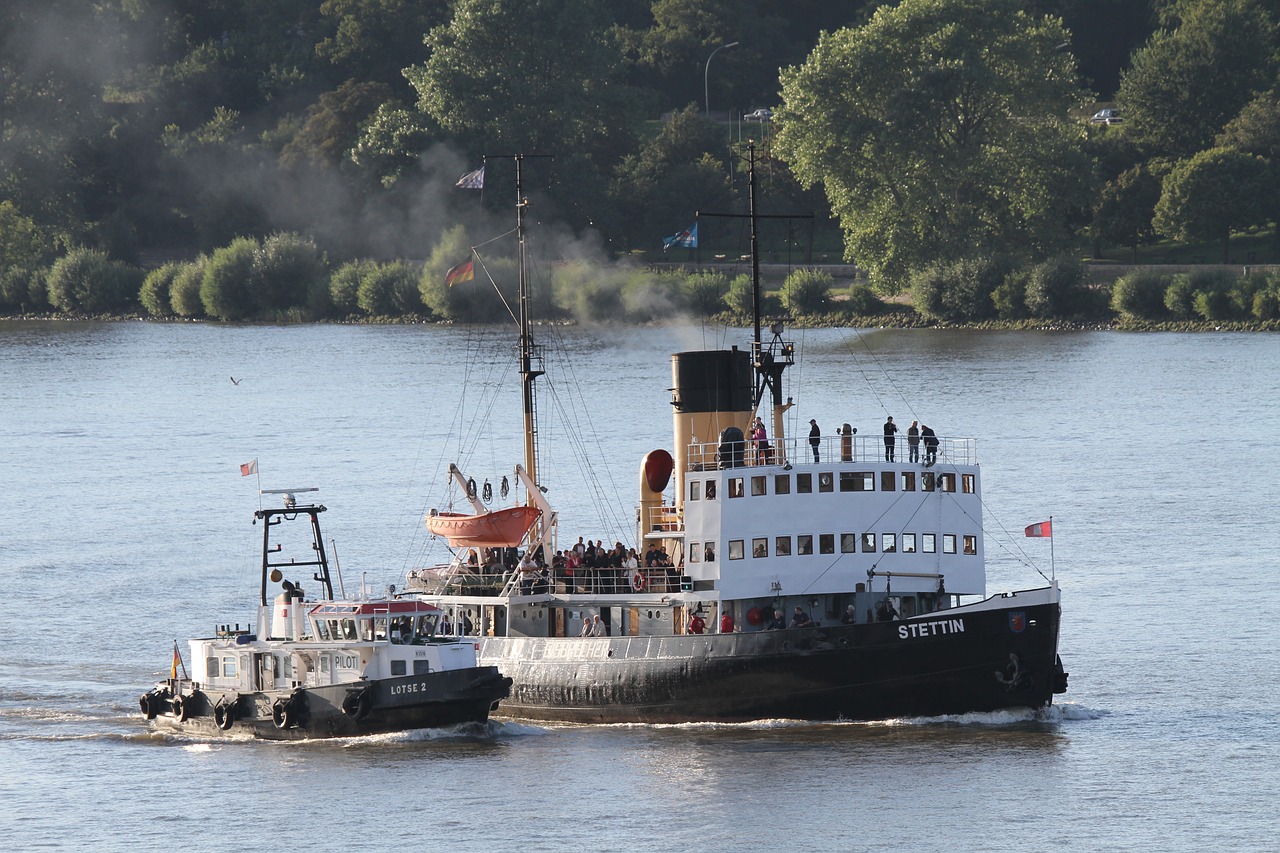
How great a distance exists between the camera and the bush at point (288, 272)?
16175cm

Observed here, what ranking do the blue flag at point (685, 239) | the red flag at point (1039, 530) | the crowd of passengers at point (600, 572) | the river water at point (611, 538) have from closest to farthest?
the river water at point (611, 538)
the red flag at point (1039, 530)
the crowd of passengers at point (600, 572)
the blue flag at point (685, 239)

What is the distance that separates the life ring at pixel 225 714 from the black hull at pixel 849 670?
8627mm

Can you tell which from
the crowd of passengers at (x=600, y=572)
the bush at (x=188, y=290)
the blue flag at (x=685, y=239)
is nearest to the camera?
the crowd of passengers at (x=600, y=572)

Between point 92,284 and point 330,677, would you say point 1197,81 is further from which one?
point 330,677

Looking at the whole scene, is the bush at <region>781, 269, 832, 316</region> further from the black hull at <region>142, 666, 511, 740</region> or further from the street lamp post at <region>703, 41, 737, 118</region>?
the black hull at <region>142, 666, 511, 740</region>

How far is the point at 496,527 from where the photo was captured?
175ft

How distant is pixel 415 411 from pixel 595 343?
16.1 m

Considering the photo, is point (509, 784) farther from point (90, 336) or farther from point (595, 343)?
point (90, 336)

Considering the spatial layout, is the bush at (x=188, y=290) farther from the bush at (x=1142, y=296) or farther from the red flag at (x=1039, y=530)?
the red flag at (x=1039, y=530)

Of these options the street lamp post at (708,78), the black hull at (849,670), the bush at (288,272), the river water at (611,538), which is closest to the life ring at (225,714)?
the river water at (611,538)

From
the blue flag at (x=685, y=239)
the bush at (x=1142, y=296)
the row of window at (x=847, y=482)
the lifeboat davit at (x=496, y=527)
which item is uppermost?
the bush at (x=1142, y=296)

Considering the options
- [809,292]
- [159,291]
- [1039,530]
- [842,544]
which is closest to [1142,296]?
[809,292]

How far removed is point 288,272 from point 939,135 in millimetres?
48878

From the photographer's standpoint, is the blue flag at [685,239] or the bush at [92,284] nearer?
the blue flag at [685,239]
